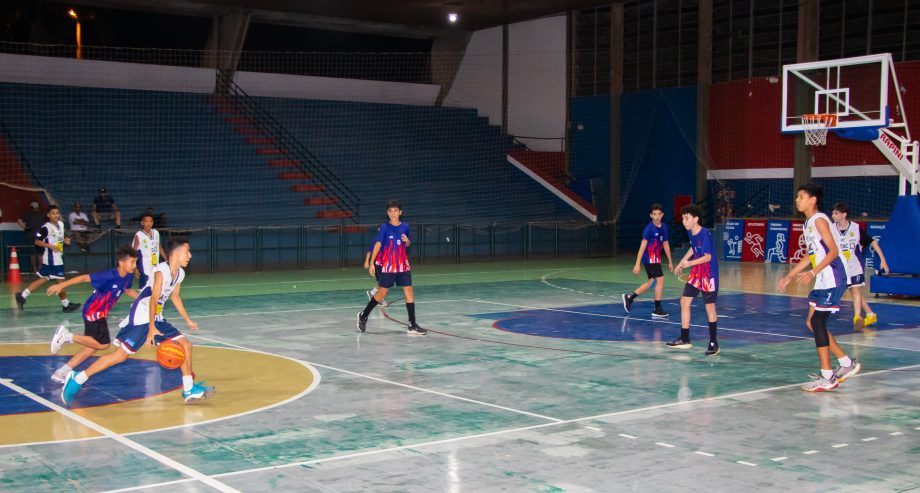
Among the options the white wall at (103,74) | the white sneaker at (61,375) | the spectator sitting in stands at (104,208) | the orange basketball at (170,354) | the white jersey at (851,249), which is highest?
the white wall at (103,74)

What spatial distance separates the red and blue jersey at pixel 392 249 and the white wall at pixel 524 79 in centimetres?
2482

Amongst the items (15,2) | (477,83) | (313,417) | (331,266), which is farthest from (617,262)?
(313,417)

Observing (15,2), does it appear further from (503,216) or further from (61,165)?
(503,216)

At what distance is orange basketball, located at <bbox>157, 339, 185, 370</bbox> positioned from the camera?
9547mm

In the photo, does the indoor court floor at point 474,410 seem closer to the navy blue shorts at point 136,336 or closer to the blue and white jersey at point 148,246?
the navy blue shorts at point 136,336

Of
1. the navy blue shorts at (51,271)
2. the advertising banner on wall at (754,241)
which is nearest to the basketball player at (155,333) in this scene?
the navy blue shorts at (51,271)

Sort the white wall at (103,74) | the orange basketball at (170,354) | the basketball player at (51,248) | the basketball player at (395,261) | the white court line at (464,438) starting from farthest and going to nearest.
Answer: the white wall at (103,74)
the basketball player at (51,248)
the basketball player at (395,261)
the orange basketball at (170,354)
the white court line at (464,438)

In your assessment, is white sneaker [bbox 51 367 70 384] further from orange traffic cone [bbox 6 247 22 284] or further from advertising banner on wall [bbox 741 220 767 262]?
advertising banner on wall [bbox 741 220 767 262]

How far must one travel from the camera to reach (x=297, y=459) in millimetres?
7641

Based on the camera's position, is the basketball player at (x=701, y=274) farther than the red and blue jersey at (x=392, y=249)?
No

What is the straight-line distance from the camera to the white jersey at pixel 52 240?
61.1ft

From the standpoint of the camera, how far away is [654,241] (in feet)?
56.9

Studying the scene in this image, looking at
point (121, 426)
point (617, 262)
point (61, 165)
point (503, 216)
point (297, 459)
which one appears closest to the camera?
point (297, 459)

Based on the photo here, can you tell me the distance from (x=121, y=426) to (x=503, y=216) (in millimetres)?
27446
